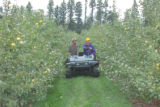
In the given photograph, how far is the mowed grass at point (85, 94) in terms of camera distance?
5980 millimetres

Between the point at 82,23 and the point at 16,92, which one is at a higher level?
the point at 82,23

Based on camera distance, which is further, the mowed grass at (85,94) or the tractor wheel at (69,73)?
the tractor wheel at (69,73)

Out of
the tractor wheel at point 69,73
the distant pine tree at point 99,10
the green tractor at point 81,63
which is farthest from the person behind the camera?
the distant pine tree at point 99,10

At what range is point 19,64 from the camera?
A: 3938 mm

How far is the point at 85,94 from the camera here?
6816 millimetres

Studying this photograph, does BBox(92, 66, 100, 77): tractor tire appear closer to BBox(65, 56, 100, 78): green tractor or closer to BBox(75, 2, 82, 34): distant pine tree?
BBox(65, 56, 100, 78): green tractor

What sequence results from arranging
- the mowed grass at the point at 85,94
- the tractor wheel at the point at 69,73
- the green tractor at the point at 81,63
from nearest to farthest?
the mowed grass at the point at 85,94
the green tractor at the point at 81,63
the tractor wheel at the point at 69,73

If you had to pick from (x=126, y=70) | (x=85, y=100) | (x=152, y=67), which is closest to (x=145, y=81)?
(x=152, y=67)

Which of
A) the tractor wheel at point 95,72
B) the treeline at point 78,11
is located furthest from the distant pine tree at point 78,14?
the tractor wheel at point 95,72

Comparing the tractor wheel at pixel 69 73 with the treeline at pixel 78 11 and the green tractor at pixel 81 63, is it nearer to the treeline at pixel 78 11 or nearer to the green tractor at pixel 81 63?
the green tractor at pixel 81 63

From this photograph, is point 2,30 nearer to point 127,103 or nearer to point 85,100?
point 85,100

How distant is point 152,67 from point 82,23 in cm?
5607

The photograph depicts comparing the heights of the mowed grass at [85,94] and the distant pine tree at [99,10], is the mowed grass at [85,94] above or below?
below

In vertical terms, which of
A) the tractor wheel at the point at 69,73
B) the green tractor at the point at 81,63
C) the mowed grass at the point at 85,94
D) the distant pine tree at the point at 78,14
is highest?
the distant pine tree at the point at 78,14
